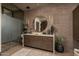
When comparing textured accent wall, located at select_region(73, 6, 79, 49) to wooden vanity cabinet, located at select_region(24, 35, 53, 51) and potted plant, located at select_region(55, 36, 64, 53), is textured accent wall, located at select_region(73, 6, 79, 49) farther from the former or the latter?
wooden vanity cabinet, located at select_region(24, 35, 53, 51)

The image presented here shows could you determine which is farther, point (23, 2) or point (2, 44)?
point (2, 44)

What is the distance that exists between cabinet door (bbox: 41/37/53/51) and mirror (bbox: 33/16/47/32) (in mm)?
296

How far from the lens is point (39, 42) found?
129 inches

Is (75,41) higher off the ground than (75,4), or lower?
lower

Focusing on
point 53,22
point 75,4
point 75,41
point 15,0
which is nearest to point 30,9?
point 15,0

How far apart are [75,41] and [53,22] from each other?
0.80 metres

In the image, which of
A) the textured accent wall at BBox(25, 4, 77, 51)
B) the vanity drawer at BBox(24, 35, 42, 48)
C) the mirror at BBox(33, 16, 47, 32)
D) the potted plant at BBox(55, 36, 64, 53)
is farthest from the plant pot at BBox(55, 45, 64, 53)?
the mirror at BBox(33, 16, 47, 32)

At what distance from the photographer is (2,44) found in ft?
10.4

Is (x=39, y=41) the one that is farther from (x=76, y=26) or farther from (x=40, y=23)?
(x=76, y=26)

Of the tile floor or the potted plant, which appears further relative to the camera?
the potted plant

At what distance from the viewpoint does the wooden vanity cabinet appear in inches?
127

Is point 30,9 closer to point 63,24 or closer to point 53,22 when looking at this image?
point 53,22

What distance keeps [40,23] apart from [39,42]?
55cm

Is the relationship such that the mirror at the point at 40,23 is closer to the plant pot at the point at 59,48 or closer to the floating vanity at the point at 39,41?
the floating vanity at the point at 39,41
